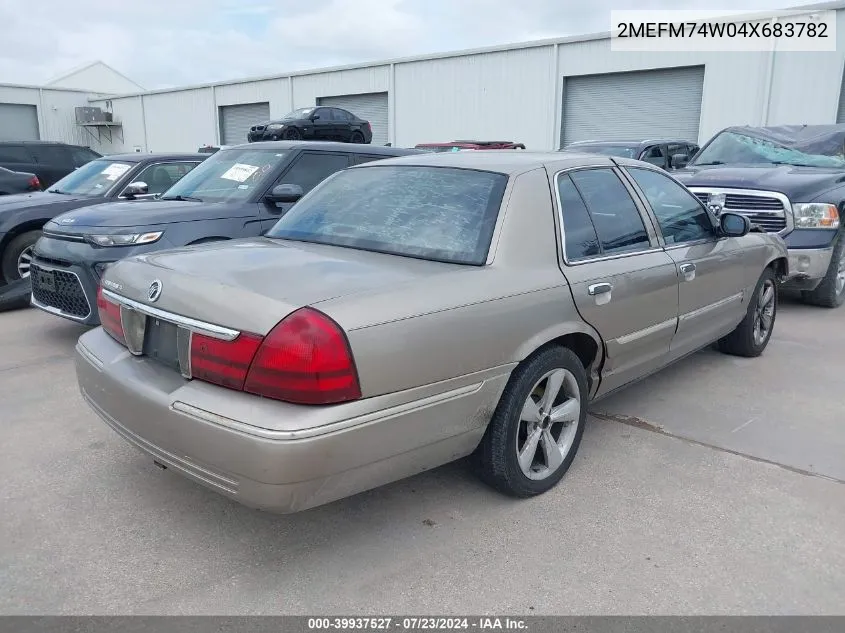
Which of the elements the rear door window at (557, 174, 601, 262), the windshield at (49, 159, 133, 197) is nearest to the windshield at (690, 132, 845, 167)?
the rear door window at (557, 174, 601, 262)

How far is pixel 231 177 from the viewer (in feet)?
20.2

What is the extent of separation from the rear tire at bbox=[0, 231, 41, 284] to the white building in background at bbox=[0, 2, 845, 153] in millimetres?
16591

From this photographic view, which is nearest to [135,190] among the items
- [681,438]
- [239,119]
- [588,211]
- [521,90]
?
[588,211]

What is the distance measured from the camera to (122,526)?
9.57ft

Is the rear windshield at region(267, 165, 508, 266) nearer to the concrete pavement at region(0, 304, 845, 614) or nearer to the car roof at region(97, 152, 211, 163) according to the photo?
the concrete pavement at region(0, 304, 845, 614)

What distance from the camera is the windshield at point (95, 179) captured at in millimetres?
7242

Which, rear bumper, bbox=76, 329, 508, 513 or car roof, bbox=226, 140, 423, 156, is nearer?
rear bumper, bbox=76, 329, 508, 513

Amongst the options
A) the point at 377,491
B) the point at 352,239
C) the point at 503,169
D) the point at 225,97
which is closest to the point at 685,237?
the point at 503,169

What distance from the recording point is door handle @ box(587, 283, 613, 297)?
327 centimetres

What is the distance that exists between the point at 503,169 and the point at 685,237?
4.89 ft

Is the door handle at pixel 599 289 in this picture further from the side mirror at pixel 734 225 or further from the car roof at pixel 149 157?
the car roof at pixel 149 157

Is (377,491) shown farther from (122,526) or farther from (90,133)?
(90,133)

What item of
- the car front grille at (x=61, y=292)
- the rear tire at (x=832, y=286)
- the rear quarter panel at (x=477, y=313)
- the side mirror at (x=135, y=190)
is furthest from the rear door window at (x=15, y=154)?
the rear tire at (x=832, y=286)

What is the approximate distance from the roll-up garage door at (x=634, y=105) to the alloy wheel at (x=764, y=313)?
14.7 metres
